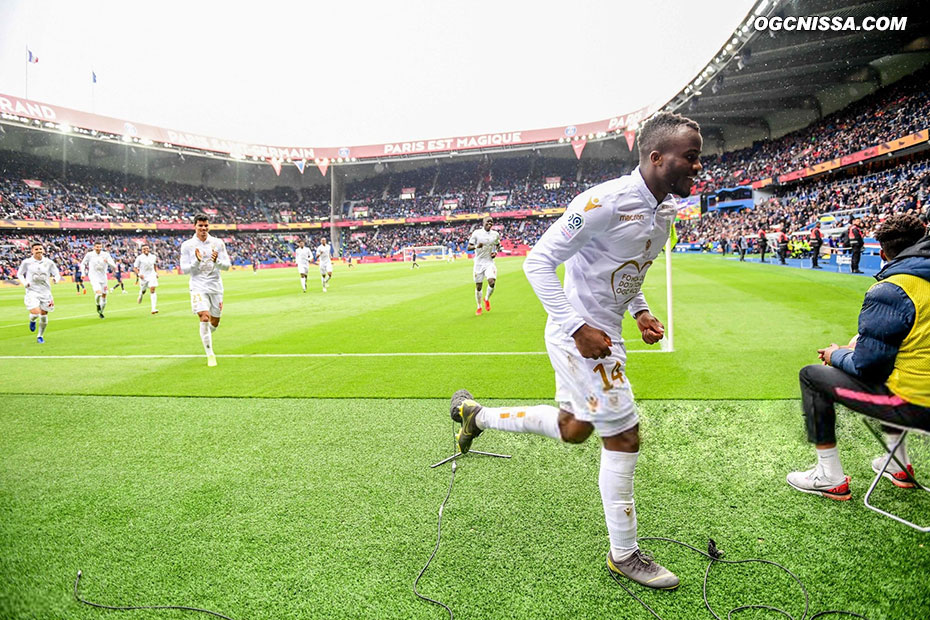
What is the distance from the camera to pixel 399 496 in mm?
3506

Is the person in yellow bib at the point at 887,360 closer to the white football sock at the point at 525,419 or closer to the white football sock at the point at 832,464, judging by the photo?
the white football sock at the point at 832,464

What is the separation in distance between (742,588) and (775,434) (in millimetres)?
2303

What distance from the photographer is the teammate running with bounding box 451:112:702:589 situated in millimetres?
2551

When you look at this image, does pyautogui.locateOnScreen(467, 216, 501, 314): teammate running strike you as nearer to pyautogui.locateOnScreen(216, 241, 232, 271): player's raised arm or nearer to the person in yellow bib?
pyautogui.locateOnScreen(216, 241, 232, 271): player's raised arm

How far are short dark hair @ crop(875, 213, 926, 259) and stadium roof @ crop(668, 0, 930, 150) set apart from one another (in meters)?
30.3

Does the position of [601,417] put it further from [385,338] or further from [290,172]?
[290,172]

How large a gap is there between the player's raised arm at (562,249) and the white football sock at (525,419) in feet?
2.30

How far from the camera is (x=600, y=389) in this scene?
2.60 m

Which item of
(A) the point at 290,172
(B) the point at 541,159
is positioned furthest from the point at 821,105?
(A) the point at 290,172

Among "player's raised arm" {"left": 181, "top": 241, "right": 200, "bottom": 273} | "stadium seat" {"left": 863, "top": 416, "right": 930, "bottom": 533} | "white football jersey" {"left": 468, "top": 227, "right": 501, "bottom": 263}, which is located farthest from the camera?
"white football jersey" {"left": 468, "top": 227, "right": 501, "bottom": 263}

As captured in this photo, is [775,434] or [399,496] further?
[775,434]

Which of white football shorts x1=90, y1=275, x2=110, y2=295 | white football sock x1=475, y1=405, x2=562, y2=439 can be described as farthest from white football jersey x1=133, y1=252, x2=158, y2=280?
white football sock x1=475, y1=405, x2=562, y2=439

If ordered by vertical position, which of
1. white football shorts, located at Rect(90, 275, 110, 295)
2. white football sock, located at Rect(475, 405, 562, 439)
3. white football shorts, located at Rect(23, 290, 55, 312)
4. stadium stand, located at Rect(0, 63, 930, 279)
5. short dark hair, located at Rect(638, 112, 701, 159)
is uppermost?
stadium stand, located at Rect(0, 63, 930, 279)

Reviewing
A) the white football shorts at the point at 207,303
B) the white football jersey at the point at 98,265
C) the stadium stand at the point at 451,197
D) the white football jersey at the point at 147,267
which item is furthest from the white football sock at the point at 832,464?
the stadium stand at the point at 451,197
